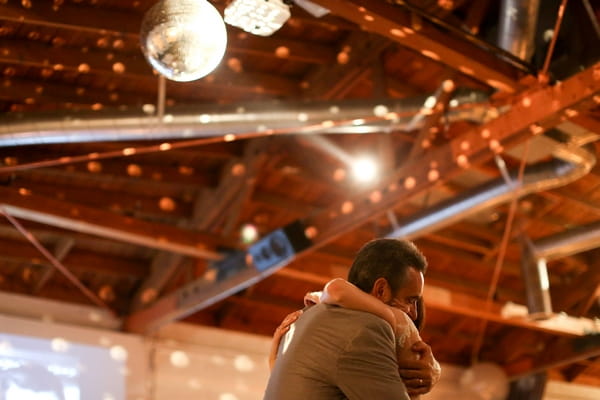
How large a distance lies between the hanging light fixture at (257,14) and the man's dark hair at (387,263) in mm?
1598

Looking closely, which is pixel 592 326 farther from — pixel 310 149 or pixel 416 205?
pixel 310 149

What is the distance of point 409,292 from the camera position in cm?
157

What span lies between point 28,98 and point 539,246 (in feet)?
10.5

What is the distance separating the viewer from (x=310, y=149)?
234 inches

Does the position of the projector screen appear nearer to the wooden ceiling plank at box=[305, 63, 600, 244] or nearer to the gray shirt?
the wooden ceiling plank at box=[305, 63, 600, 244]

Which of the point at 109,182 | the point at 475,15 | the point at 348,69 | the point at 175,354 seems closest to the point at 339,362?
the point at 475,15

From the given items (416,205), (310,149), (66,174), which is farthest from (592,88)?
(66,174)

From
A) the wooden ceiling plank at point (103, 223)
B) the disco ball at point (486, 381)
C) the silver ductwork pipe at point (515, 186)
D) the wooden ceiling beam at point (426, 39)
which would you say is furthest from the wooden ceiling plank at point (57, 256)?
the disco ball at point (486, 381)

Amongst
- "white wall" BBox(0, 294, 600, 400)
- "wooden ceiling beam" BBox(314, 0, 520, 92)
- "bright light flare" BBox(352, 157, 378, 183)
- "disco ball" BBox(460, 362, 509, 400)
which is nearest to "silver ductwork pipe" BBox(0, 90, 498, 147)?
"wooden ceiling beam" BBox(314, 0, 520, 92)

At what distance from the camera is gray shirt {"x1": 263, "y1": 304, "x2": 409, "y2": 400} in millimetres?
1387

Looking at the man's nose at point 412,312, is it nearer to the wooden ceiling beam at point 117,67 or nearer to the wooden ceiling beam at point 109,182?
the wooden ceiling beam at point 117,67

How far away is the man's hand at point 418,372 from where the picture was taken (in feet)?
4.92

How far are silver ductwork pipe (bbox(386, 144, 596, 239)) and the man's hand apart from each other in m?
3.13

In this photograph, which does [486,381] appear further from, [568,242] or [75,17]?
[75,17]
